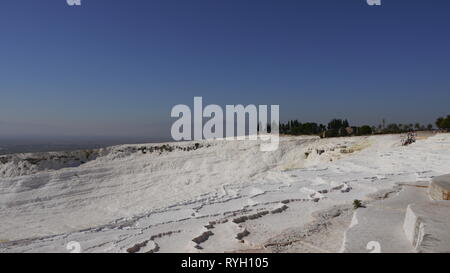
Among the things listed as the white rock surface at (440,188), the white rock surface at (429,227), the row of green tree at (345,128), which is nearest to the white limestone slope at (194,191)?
the white rock surface at (440,188)

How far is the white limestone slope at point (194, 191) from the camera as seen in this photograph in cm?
663

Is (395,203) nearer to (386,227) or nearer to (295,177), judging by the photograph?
(386,227)

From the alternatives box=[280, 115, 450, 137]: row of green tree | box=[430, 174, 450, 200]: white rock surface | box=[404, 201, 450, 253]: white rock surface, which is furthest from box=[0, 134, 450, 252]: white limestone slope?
box=[280, 115, 450, 137]: row of green tree

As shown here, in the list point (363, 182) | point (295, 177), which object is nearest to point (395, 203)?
point (363, 182)

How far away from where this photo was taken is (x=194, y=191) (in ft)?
58.2

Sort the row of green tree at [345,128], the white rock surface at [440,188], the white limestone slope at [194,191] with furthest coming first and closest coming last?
the row of green tree at [345,128]
the white limestone slope at [194,191]
the white rock surface at [440,188]

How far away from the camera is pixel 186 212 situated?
8.76 metres

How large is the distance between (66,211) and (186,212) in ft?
31.1

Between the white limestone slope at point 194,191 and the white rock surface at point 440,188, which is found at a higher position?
the white rock surface at point 440,188

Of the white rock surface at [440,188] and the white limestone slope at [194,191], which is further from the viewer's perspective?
the white limestone slope at [194,191]

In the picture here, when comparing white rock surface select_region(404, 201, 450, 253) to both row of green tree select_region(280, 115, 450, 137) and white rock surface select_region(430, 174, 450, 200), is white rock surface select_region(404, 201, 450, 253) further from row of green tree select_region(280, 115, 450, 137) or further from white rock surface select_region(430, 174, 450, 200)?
row of green tree select_region(280, 115, 450, 137)

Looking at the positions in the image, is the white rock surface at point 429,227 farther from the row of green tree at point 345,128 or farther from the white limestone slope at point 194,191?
the row of green tree at point 345,128

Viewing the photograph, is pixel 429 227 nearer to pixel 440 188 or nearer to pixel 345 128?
pixel 440 188
